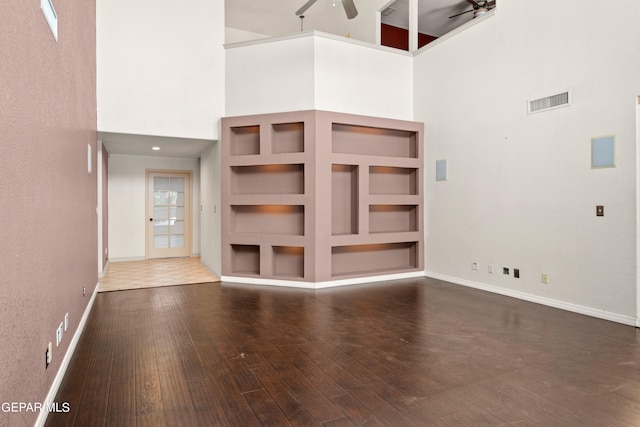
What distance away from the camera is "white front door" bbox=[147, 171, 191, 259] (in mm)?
8406

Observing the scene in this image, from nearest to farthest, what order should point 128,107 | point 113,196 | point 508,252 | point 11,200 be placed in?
point 11,200 < point 508,252 < point 128,107 < point 113,196

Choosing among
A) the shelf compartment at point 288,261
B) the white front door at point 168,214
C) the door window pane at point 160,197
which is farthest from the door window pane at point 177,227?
the shelf compartment at point 288,261

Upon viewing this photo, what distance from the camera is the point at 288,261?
5801 millimetres

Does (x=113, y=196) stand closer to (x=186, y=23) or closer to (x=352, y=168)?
(x=186, y=23)

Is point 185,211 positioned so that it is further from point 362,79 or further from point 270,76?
point 362,79

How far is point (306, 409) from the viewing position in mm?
2186

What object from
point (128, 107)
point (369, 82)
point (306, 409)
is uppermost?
point (369, 82)

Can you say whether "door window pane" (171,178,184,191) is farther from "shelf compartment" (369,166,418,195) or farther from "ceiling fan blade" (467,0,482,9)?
"ceiling fan blade" (467,0,482,9)

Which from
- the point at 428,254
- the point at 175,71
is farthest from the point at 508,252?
the point at 175,71

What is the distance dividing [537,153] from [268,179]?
372 cm

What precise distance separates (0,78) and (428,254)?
581 centimetres

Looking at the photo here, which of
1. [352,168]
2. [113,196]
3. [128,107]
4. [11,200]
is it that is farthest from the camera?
[113,196]

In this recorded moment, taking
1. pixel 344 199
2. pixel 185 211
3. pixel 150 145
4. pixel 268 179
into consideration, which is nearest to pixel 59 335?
pixel 268 179

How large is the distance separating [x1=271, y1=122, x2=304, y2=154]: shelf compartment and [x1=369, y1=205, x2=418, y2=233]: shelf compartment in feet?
5.16
